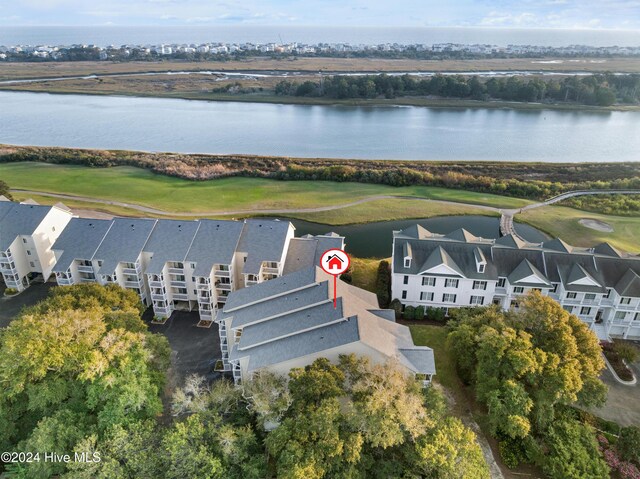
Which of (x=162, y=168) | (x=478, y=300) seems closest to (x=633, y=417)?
(x=478, y=300)

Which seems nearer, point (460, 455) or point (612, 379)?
point (460, 455)

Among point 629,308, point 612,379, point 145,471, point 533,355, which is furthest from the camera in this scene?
point 629,308

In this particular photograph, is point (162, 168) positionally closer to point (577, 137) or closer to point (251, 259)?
point (251, 259)

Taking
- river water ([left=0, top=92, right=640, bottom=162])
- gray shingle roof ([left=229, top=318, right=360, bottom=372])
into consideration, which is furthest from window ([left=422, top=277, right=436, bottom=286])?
river water ([left=0, top=92, right=640, bottom=162])

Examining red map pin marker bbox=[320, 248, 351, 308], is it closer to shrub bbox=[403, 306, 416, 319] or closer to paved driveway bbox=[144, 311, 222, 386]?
shrub bbox=[403, 306, 416, 319]

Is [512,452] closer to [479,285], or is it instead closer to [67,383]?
[479,285]
